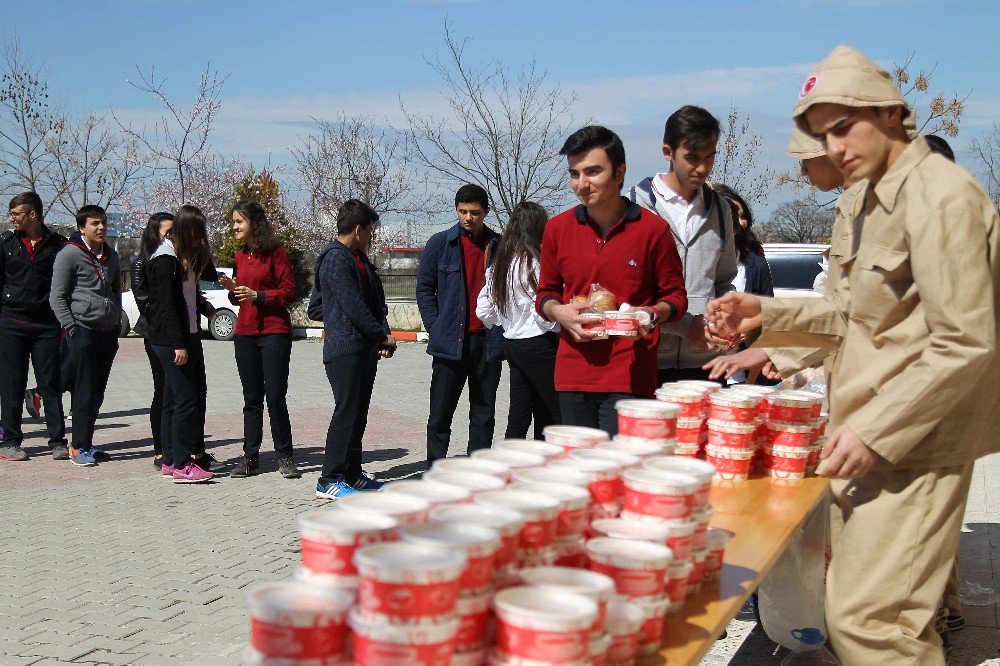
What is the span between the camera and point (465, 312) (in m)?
8.04

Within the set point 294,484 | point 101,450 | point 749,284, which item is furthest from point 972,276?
point 101,450

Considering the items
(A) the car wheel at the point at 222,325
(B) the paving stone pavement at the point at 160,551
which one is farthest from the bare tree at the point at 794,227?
(B) the paving stone pavement at the point at 160,551

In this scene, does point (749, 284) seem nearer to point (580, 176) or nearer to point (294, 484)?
point (580, 176)

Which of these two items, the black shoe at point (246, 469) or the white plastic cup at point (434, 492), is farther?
the black shoe at point (246, 469)

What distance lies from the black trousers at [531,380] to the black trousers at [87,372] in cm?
420

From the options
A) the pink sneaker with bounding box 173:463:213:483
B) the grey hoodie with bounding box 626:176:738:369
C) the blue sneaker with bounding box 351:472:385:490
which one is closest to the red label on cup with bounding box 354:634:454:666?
the grey hoodie with bounding box 626:176:738:369

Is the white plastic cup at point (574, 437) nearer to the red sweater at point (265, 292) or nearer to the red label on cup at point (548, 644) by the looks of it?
the red label on cup at point (548, 644)

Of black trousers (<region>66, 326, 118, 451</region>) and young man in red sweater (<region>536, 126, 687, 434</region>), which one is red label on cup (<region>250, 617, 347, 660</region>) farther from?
black trousers (<region>66, 326, 118, 451</region>)

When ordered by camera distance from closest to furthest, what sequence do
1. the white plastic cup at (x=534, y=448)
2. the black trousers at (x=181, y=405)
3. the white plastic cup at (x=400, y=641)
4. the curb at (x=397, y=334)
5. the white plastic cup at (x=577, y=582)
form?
A: 1. the white plastic cup at (x=400, y=641)
2. the white plastic cup at (x=577, y=582)
3. the white plastic cup at (x=534, y=448)
4. the black trousers at (x=181, y=405)
5. the curb at (x=397, y=334)

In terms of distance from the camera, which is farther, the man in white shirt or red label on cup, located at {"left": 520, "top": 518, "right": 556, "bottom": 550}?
the man in white shirt

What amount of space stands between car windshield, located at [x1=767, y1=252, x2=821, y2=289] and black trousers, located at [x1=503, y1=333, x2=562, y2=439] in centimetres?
558

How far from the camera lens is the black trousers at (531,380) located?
7117mm

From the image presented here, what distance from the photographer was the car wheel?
2469cm

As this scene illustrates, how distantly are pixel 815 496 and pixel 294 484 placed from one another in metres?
5.74
